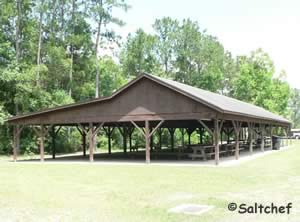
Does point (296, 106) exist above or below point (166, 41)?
below

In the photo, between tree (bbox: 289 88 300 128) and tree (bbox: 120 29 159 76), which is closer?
tree (bbox: 120 29 159 76)

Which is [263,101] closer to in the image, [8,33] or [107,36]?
[107,36]

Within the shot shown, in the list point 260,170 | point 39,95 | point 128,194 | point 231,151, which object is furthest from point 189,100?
point 39,95

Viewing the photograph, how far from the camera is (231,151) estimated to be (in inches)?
883

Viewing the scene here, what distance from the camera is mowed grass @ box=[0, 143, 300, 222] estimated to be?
23.7 ft

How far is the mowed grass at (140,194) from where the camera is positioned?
23.7 ft

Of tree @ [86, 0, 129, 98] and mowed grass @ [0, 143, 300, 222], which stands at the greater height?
tree @ [86, 0, 129, 98]

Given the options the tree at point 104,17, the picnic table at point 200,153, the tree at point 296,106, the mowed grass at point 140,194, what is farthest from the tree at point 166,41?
the tree at point 296,106

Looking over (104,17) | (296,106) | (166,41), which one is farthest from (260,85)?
(296,106)

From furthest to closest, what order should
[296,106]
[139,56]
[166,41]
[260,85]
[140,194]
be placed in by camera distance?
[296,106] → [166,41] → [139,56] → [260,85] → [140,194]

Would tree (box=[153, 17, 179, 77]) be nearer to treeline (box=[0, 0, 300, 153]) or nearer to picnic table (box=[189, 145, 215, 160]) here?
treeline (box=[0, 0, 300, 153])

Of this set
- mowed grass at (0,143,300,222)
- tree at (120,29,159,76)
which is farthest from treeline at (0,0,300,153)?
mowed grass at (0,143,300,222)

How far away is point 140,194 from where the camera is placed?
9445 mm

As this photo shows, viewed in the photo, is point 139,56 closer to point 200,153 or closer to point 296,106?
point 200,153
